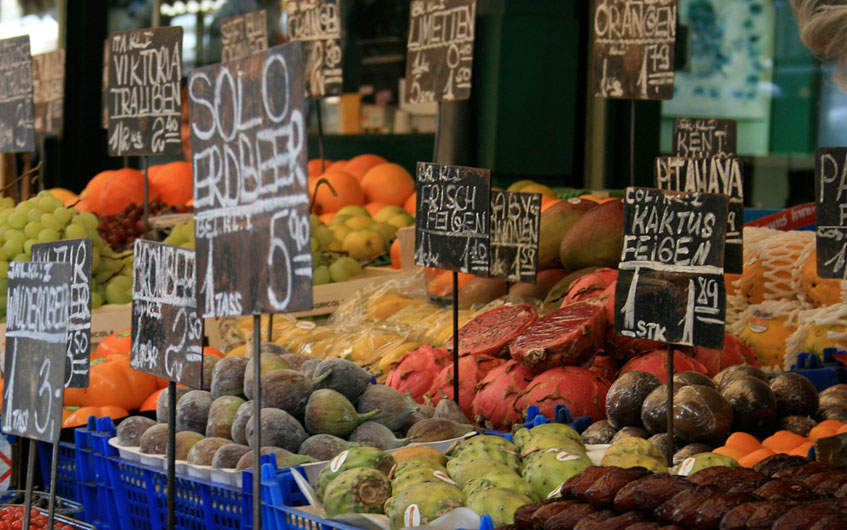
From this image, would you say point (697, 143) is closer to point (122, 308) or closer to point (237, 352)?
point (237, 352)

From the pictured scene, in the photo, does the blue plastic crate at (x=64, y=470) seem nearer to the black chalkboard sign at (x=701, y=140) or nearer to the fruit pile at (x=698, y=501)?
the fruit pile at (x=698, y=501)

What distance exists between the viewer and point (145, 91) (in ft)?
11.4

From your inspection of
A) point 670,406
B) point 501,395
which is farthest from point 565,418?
point 670,406

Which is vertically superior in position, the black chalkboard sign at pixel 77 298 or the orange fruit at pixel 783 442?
the black chalkboard sign at pixel 77 298

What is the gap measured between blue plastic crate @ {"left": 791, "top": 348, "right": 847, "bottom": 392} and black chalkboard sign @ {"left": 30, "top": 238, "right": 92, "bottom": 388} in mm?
1905

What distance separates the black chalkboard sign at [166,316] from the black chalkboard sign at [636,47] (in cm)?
241

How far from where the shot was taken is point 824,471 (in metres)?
1.72

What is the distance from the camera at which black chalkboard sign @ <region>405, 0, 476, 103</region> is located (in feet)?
13.5

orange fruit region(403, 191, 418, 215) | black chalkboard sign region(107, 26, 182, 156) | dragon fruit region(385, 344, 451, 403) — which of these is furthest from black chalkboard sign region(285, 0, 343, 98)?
Result: dragon fruit region(385, 344, 451, 403)

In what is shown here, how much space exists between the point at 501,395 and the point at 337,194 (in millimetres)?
2807

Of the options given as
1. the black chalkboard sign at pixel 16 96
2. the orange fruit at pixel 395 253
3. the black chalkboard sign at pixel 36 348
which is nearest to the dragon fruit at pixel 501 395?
the black chalkboard sign at pixel 36 348

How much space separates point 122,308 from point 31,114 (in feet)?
3.28

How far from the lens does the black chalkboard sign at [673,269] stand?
1964 mm

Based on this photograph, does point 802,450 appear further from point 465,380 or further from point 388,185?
point 388,185
